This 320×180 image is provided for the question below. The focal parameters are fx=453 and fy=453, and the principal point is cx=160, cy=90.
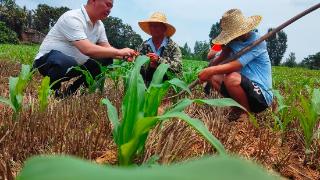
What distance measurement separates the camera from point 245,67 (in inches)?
110

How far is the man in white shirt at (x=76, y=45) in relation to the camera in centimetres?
302

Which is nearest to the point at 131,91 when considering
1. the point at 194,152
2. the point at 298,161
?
the point at 194,152

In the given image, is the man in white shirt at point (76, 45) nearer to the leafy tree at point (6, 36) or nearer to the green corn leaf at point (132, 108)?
the green corn leaf at point (132, 108)

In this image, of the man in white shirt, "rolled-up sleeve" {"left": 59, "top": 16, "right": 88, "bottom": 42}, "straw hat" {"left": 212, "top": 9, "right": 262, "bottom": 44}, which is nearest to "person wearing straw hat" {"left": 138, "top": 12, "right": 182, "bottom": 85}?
the man in white shirt

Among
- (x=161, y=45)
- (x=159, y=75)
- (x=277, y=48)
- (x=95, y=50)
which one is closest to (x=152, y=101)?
(x=159, y=75)

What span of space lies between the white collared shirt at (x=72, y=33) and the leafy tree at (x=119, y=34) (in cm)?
4906

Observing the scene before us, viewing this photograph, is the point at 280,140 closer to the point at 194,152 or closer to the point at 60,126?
the point at 194,152

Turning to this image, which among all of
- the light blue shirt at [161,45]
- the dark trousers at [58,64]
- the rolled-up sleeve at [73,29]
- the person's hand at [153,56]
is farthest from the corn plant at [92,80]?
the light blue shirt at [161,45]

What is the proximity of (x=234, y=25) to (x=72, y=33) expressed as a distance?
43.2 inches

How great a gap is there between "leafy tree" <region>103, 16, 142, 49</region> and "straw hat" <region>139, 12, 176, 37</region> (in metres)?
48.7

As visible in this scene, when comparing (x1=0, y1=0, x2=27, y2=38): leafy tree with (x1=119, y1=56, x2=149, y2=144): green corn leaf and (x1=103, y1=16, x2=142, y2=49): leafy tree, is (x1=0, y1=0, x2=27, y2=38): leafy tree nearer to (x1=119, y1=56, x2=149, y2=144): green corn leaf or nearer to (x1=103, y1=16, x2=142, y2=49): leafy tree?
(x1=103, y1=16, x2=142, y2=49): leafy tree

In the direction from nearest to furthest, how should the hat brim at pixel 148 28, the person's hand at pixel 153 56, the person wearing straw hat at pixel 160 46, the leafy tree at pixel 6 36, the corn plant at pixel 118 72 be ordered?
the person's hand at pixel 153 56
the corn plant at pixel 118 72
the person wearing straw hat at pixel 160 46
the hat brim at pixel 148 28
the leafy tree at pixel 6 36

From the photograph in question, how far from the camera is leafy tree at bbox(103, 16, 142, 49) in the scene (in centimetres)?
5259

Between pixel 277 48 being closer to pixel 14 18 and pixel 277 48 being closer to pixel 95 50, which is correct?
pixel 14 18
